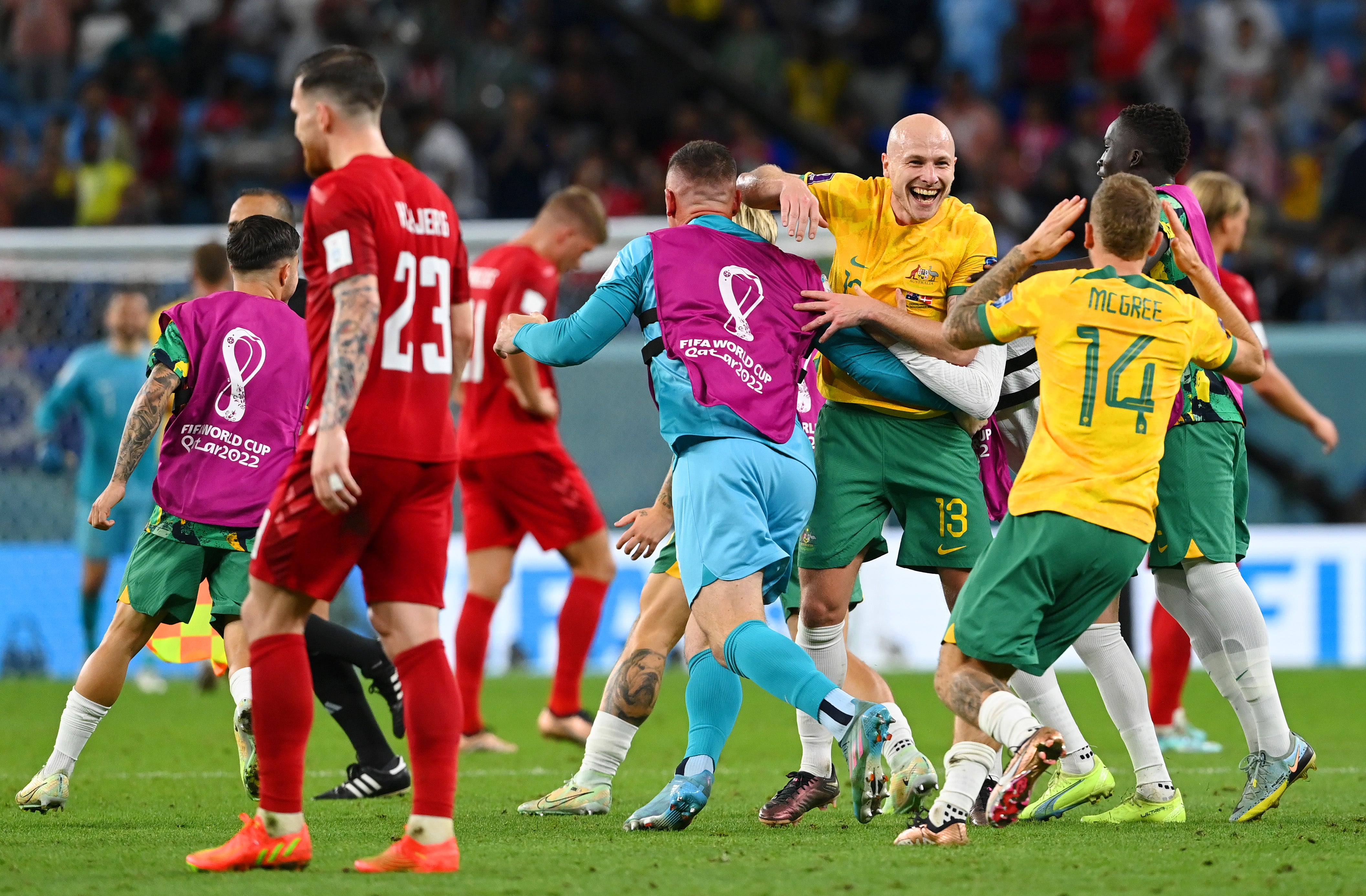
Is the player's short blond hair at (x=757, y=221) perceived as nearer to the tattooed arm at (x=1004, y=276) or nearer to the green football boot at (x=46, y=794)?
the tattooed arm at (x=1004, y=276)

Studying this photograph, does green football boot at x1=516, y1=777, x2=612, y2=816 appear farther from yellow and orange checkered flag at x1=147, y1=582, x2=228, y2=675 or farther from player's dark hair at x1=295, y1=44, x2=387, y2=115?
player's dark hair at x1=295, y1=44, x2=387, y2=115

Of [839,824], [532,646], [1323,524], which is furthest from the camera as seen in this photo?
[1323,524]

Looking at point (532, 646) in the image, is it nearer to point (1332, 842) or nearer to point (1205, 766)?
point (1205, 766)

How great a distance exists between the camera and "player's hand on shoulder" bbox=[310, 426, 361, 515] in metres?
4.06

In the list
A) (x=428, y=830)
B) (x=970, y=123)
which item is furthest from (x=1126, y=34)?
(x=428, y=830)

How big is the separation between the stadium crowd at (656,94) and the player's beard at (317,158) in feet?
35.4

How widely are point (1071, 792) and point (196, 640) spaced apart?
324cm

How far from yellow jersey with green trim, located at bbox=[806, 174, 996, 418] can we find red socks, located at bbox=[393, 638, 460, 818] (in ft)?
6.10

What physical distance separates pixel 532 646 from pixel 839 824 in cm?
676

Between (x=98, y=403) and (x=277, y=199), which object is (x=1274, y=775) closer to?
(x=277, y=199)

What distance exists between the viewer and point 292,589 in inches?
167

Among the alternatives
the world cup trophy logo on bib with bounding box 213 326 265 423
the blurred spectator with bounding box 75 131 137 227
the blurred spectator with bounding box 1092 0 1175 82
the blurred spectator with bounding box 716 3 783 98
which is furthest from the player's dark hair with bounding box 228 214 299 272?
the blurred spectator with bounding box 1092 0 1175 82

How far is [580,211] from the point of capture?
834 cm

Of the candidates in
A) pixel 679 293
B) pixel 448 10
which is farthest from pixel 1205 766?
pixel 448 10
